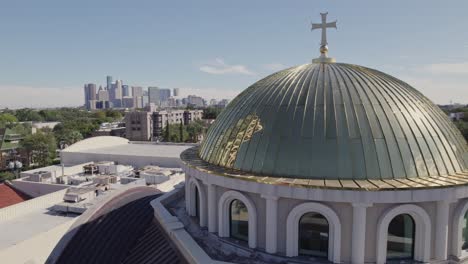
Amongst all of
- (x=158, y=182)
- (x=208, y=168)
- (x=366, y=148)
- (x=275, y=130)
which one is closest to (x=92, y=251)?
(x=208, y=168)

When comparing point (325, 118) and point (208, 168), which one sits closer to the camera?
point (325, 118)

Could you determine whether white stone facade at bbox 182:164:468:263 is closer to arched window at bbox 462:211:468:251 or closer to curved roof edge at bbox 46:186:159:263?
arched window at bbox 462:211:468:251

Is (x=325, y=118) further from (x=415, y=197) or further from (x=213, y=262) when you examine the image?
(x=213, y=262)

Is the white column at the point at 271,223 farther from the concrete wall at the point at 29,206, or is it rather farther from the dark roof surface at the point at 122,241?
the concrete wall at the point at 29,206

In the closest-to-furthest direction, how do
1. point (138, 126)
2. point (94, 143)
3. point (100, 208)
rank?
point (100, 208) < point (94, 143) < point (138, 126)

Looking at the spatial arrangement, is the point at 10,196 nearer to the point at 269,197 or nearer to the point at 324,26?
the point at 269,197

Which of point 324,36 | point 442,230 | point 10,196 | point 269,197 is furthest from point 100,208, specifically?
point 10,196

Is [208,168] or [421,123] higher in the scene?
[421,123]
